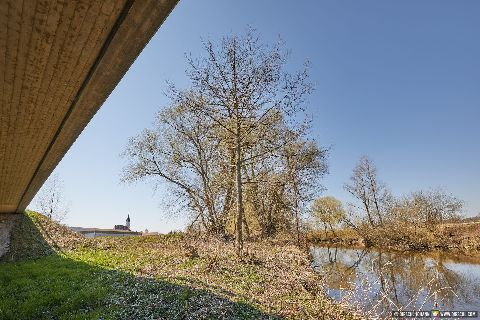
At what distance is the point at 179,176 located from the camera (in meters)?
29.3

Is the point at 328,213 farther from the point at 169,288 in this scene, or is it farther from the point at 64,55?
the point at 64,55

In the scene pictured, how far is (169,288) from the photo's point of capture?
345 inches

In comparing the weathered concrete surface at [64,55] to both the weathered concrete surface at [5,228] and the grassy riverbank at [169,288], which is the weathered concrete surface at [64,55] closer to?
the grassy riverbank at [169,288]

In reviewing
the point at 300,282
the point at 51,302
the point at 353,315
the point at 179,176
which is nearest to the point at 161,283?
the point at 51,302

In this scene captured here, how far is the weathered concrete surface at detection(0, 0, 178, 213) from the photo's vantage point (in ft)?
11.8

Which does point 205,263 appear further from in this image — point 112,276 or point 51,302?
point 51,302

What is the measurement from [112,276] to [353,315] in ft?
24.9

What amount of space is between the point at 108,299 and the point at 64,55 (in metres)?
6.39

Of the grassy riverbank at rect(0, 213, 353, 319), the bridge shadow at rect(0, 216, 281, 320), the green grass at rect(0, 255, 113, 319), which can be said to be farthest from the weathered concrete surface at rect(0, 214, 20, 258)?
the bridge shadow at rect(0, 216, 281, 320)

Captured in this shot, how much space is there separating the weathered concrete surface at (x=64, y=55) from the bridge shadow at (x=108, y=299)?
4241mm

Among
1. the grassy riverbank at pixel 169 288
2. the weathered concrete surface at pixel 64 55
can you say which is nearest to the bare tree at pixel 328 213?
the grassy riverbank at pixel 169 288

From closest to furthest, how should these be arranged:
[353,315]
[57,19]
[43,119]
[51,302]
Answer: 1. [57,19]
2. [43,119]
3. [353,315]
4. [51,302]

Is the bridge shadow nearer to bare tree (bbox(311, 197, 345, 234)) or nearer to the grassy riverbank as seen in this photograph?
the grassy riverbank

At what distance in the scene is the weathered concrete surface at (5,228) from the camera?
19.9 meters
